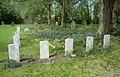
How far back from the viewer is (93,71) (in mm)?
6473

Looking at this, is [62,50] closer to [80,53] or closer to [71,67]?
[80,53]

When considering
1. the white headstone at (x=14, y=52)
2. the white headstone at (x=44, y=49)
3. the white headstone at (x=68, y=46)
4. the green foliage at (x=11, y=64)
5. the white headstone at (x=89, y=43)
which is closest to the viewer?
the green foliage at (x=11, y=64)

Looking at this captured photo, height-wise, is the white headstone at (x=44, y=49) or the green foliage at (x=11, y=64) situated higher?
the white headstone at (x=44, y=49)

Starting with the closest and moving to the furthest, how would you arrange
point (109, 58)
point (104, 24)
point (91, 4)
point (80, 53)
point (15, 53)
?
point (15, 53) < point (109, 58) < point (80, 53) < point (104, 24) < point (91, 4)

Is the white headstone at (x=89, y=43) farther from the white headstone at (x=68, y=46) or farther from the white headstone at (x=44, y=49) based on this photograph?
the white headstone at (x=44, y=49)

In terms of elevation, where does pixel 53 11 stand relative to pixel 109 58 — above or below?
above

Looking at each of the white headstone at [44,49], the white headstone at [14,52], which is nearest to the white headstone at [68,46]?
the white headstone at [44,49]

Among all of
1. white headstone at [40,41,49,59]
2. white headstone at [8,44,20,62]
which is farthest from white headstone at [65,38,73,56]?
white headstone at [8,44,20,62]

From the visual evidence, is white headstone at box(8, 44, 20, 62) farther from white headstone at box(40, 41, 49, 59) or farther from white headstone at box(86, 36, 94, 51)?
white headstone at box(86, 36, 94, 51)

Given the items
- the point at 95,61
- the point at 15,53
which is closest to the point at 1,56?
the point at 15,53

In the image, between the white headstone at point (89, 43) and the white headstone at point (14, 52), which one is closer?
the white headstone at point (14, 52)

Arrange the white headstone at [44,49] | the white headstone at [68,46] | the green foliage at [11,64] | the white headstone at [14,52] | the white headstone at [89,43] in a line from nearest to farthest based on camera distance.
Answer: the green foliage at [11,64] → the white headstone at [14,52] → the white headstone at [44,49] → the white headstone at [68,46] → the white headstone at [89,43]

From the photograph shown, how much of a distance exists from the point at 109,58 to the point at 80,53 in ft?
4.12

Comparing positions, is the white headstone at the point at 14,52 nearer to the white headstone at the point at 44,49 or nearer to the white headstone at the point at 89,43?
the white headstone at the point at 44,49
